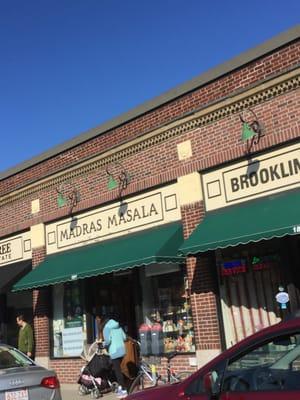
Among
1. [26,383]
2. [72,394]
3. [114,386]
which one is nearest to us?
[26,383]

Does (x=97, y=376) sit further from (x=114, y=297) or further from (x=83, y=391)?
(x=114, y=297)

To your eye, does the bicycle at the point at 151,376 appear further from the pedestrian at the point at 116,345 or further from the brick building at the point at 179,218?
the brick building at the point at 179,218

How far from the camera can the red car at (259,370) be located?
4031 millimetres

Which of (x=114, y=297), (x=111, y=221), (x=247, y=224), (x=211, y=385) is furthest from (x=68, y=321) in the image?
(x=211, y=385)

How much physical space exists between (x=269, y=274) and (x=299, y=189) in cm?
177

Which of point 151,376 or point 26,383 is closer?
point 26,383

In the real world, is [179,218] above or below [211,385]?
above

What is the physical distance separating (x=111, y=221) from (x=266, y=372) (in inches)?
364

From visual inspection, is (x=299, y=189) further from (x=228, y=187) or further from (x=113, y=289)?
(x=113, y=289)

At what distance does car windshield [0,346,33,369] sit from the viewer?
312 inches

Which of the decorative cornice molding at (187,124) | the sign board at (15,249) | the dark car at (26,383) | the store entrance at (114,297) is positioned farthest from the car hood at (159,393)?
the sign board at (15,249)

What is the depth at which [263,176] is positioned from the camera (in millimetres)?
10305

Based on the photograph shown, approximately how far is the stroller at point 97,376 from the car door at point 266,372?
25.1 feet

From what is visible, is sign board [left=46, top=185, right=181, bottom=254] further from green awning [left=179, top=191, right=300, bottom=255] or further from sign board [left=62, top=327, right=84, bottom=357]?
sign board [left=62, top=327, right=84, bottom=357]
